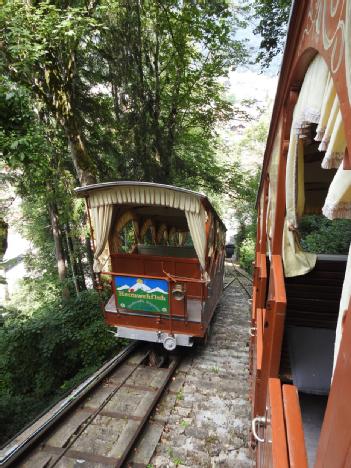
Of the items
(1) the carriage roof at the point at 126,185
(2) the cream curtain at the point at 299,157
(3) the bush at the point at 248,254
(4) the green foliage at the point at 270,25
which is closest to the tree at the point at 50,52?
(1) the carriage roof at the point at 126,185

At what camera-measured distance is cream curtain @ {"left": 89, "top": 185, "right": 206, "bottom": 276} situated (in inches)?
193

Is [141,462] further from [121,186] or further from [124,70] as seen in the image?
[124,70]

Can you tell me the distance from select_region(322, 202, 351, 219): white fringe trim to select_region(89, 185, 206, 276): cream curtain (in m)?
3.81

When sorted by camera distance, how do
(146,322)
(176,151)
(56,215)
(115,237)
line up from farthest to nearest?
(176,151) → (56,215) → (115,237) → (146,322)

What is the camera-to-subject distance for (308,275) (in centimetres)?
369

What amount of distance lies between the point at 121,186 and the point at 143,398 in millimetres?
3651

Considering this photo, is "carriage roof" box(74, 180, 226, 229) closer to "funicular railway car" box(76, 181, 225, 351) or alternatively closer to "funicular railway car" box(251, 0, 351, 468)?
"funicular railway car" box(76, 181, 225, 351)

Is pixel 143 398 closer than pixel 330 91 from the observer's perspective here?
No

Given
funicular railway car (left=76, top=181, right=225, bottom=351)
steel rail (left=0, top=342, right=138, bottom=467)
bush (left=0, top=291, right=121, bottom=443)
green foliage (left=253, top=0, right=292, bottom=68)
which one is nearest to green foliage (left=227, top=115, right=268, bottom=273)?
green foliage (left=253, top=0, right=292, bottom=68)

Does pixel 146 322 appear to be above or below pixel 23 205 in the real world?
below

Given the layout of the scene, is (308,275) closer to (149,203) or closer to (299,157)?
(299,157)

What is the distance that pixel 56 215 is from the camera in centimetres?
1030

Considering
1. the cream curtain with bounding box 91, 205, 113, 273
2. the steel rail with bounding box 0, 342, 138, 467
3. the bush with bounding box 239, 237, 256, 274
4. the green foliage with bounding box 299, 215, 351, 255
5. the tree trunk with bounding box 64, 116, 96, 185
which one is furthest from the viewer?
the bush with bounding box 239, 237, 256, 274

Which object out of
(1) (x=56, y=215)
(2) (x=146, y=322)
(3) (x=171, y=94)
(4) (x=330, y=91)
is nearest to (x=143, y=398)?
(2) (x=146, y=322)
